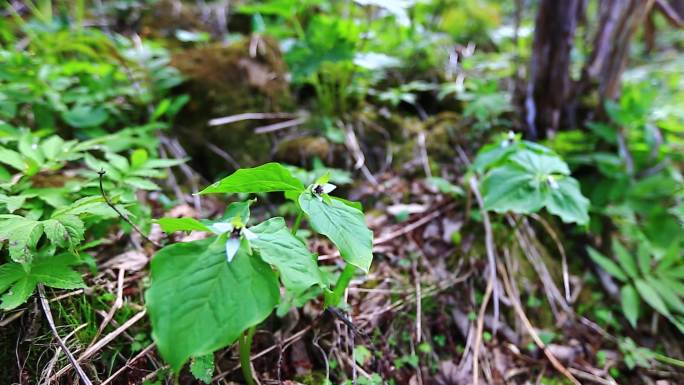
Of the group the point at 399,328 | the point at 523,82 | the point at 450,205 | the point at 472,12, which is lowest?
the point at 399,328

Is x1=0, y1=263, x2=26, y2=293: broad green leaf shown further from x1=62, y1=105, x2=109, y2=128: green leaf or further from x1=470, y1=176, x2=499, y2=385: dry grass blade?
x1=470, y1=176, x2=499, y2=385: dry grass blade

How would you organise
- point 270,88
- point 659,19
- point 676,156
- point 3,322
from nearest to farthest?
point 3,322 < point 676,156 < point 270,88 < point 659,19

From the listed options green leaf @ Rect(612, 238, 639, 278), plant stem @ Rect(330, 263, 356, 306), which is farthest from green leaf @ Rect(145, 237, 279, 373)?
green leaf @ Rect(612, 238, 639, 278)

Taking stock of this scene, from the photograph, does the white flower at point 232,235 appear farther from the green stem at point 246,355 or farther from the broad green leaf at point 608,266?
the broad green leaf at point 608,266

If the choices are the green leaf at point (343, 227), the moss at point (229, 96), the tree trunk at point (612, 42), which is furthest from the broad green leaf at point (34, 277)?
the tree trunk at point (612, 42)

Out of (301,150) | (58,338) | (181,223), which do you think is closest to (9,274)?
(58,338)

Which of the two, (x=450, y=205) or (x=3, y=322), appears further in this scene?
(x=450, y=205)

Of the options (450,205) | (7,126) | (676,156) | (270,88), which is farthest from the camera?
(270,88)

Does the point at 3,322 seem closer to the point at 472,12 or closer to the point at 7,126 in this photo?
the point at 7,126

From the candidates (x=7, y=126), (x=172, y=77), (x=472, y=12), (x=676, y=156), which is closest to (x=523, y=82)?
(x=676, y=156)
